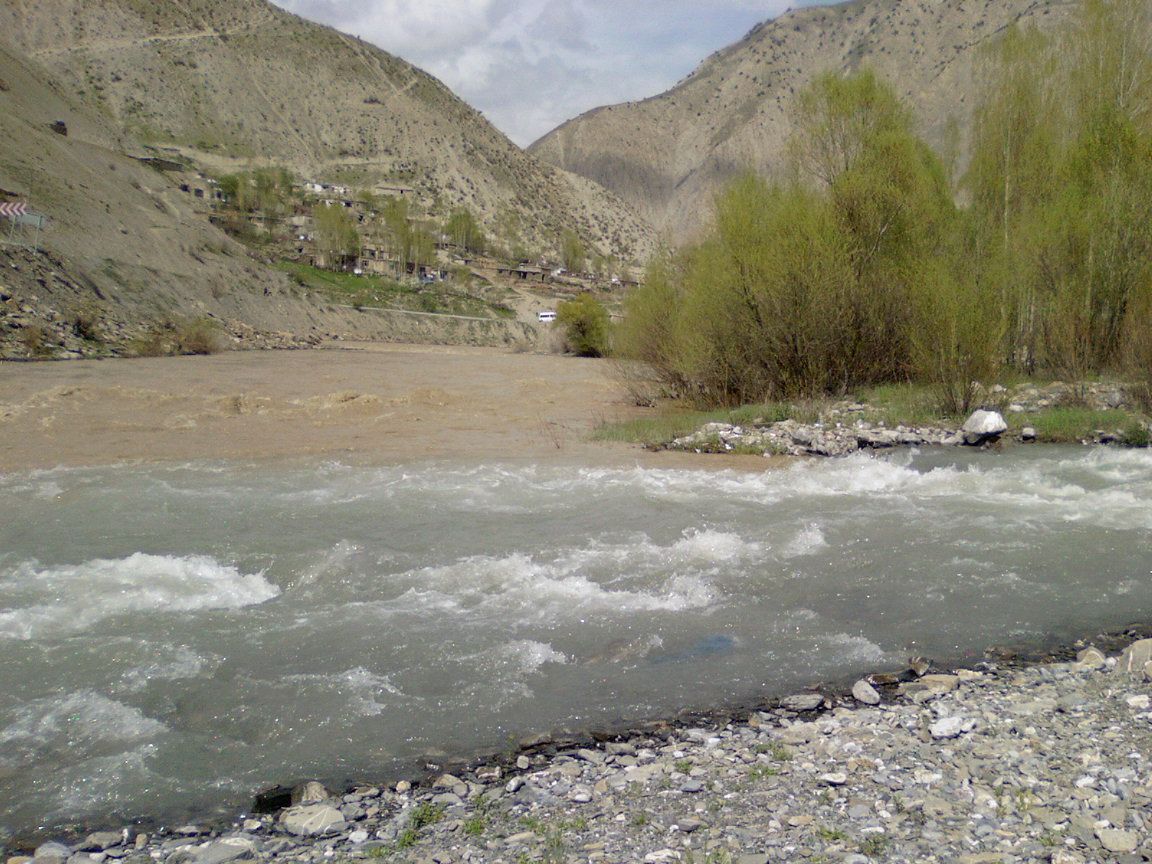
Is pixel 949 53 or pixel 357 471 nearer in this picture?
pixel 357 471

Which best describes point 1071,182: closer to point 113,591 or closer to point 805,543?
point 805,543

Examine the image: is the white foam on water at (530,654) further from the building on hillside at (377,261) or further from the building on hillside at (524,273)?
the building on hillside at (524,273)

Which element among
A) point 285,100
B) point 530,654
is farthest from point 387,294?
point 530,654

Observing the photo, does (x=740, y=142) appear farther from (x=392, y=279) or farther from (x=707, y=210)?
(x=707, y=210)

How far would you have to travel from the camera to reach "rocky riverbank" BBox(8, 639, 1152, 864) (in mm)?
3949

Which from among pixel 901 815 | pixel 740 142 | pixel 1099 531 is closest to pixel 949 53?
pixel 740 142

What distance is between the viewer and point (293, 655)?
6832mm

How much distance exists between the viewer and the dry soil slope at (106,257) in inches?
1164

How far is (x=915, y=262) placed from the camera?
1922 centimetres

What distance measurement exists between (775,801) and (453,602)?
13.7 feet

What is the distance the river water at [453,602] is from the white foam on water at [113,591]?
33 millimetres

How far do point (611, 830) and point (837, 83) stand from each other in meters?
19.6

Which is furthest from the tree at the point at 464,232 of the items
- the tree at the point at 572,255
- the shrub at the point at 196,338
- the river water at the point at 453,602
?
the river water at the point at 453,602

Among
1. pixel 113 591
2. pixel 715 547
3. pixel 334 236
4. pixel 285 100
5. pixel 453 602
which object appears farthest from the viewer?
pixel 285 100
